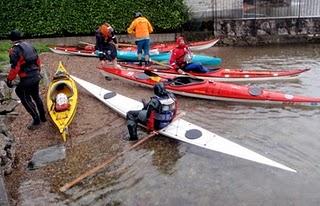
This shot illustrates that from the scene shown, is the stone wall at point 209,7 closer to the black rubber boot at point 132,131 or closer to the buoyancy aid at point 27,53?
the buoyancy aid at point 27,53

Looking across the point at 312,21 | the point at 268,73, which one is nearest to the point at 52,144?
the point at 268,73

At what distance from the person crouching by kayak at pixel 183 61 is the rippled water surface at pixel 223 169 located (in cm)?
183

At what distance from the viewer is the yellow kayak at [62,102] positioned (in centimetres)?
914

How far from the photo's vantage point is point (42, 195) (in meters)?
7.16

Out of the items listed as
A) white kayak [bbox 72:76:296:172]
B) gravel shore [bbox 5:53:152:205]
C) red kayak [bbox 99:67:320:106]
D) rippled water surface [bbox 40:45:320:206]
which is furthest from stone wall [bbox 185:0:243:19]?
white kayak [bbox 72:76:296:172]

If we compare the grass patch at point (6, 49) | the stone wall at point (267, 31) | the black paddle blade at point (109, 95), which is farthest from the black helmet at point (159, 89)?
the stone wall at point (267, 31)

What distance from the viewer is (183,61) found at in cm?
1242

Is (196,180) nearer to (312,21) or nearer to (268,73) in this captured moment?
(268,73)

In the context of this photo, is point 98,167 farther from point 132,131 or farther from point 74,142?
point 74,142

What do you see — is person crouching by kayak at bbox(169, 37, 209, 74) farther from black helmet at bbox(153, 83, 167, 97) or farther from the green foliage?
the green foliage

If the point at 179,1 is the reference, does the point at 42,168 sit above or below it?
below

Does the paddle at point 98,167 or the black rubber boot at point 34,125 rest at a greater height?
the black rubber boot at point 34,125

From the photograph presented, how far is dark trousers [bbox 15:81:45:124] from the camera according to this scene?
9.32m

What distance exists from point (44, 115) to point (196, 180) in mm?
4218
